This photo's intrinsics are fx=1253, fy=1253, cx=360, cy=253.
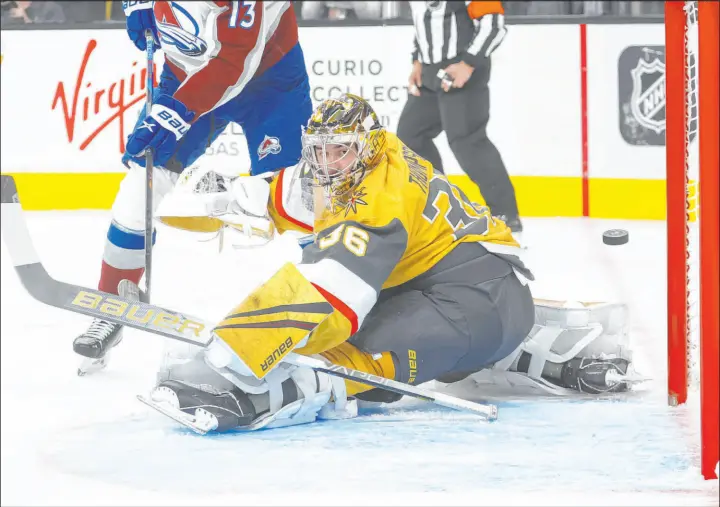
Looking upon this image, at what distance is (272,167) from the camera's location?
11.0ft

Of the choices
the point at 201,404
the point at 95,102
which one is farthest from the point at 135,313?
the point at 95,102

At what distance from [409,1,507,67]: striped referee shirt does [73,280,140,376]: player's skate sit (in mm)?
2052

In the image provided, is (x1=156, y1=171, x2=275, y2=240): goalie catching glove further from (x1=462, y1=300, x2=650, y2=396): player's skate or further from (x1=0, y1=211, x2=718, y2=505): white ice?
(x1=462, y1=300, x2=650, y2=396): player's skate

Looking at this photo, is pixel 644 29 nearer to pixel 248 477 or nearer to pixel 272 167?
pixel 272 167

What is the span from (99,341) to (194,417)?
1.94 ft

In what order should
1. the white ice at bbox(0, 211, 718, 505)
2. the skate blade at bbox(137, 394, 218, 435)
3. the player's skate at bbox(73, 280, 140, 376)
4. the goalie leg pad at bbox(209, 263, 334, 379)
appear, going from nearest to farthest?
the white ice at bbox(0, 211, 718, 505)
the goalie leg pad at bbox(209, 263, 334, 379)
the skate blade at bbox(137, 394, 218, 435)
the player's skate at bbox(73, 280, 140, 376)

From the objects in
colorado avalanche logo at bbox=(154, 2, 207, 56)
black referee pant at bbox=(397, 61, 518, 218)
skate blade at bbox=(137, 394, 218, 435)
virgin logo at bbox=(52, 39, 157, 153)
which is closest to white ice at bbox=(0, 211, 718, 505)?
skate blade at bbox=(137, 394, 218, 435)

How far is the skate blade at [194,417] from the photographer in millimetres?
2488

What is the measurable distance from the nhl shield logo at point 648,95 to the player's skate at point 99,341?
2696 mm

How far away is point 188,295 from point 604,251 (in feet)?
5.17

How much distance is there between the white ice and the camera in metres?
2.23

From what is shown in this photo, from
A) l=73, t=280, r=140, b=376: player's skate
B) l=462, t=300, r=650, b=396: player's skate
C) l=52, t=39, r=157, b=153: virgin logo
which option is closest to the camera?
l=462, t=300, r=650, b=396: player's skate

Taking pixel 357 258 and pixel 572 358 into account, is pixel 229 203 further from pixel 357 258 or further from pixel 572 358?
pixel 572 358

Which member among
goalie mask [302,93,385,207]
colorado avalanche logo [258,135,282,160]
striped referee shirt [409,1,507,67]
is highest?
striped referee shirt [409,1,507,67]
